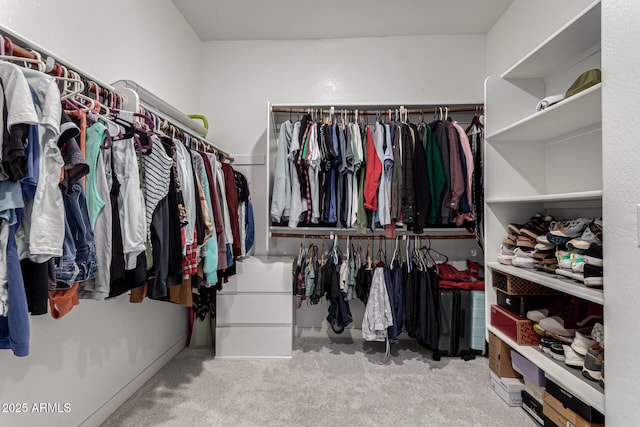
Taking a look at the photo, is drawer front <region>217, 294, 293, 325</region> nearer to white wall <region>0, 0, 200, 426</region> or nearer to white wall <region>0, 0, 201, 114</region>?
white wall <region>0, 0, 200, 426</region>

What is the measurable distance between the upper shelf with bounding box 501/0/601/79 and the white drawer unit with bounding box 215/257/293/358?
2028 millimetres

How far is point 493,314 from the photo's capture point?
78.3 inches

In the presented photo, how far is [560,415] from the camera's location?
147 centimetres

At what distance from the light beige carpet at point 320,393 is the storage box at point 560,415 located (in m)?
0.18

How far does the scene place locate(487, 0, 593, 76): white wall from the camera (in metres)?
1.96

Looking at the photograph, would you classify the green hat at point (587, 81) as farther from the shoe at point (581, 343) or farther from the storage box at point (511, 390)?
the storage box at point (511, 390)

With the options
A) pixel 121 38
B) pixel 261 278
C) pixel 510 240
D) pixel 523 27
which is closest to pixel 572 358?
pixel 510 240

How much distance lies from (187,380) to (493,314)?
205 cm

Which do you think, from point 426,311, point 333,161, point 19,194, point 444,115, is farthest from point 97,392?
point 444,115

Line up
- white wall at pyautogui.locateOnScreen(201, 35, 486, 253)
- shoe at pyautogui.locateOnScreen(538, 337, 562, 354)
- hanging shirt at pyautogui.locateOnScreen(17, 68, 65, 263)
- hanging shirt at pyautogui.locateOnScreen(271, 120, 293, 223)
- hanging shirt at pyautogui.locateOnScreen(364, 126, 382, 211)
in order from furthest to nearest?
white wall at pyautogui.locateOnScreen(201, 35, 486, 253), hanging shirt at pyautogui.locateOnScreen(271, 120, 293, 223), hanging shirt at pyautogui.locateOnScreen(364, 126, 382, 211), shoe at pyautogui.locateOnScreen(538, 337, 562, 354), hanging shirt at pyautogui.locateOnScreen(17, 68, 65, 263)

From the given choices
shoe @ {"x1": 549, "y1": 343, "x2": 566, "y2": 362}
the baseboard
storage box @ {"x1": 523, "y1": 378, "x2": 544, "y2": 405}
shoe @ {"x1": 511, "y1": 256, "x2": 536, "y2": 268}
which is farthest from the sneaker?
the baseboard

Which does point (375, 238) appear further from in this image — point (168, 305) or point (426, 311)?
point (168, 305)

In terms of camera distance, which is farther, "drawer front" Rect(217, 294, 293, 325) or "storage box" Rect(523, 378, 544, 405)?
"drawer front" Rect(217, 294, 293, 325)

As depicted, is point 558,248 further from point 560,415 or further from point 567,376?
point 560,415
